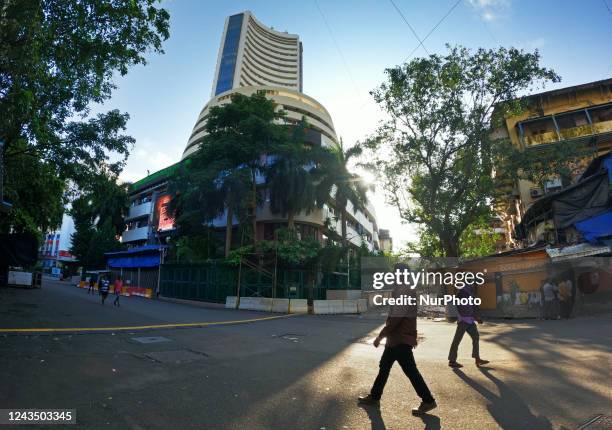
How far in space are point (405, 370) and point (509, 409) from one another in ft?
4.52

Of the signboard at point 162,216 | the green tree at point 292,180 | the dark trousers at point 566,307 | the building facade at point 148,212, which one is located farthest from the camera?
the building facade at point 148,212

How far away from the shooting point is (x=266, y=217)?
33406mm

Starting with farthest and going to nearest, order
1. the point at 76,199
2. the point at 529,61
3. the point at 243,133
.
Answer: the point at 243,133
the point at 529,61
the point at 76,199

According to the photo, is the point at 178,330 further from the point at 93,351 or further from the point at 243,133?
the point at 243,133

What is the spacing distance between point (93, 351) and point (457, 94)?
20.3 metres

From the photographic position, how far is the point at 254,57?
102 m

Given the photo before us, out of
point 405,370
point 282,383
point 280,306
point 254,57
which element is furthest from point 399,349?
point 254,57

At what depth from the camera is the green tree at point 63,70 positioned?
24.9ft

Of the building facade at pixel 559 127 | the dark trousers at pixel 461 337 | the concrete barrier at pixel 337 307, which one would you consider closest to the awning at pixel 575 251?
the building facade at pixel 559 127

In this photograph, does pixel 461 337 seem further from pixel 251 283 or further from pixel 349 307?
pixel 251 283

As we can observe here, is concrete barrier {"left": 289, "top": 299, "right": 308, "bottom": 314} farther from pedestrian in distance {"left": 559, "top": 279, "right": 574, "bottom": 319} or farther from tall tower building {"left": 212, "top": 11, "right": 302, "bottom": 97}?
tall tower building {"left": 212, "top": 11, "right": 302, "bottom": 97}

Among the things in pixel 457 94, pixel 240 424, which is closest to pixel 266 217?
pixel 457 94

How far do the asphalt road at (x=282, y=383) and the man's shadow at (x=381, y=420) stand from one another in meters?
0.02

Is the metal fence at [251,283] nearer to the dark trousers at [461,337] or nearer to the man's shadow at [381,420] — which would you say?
the dark trousers at [461,337]
